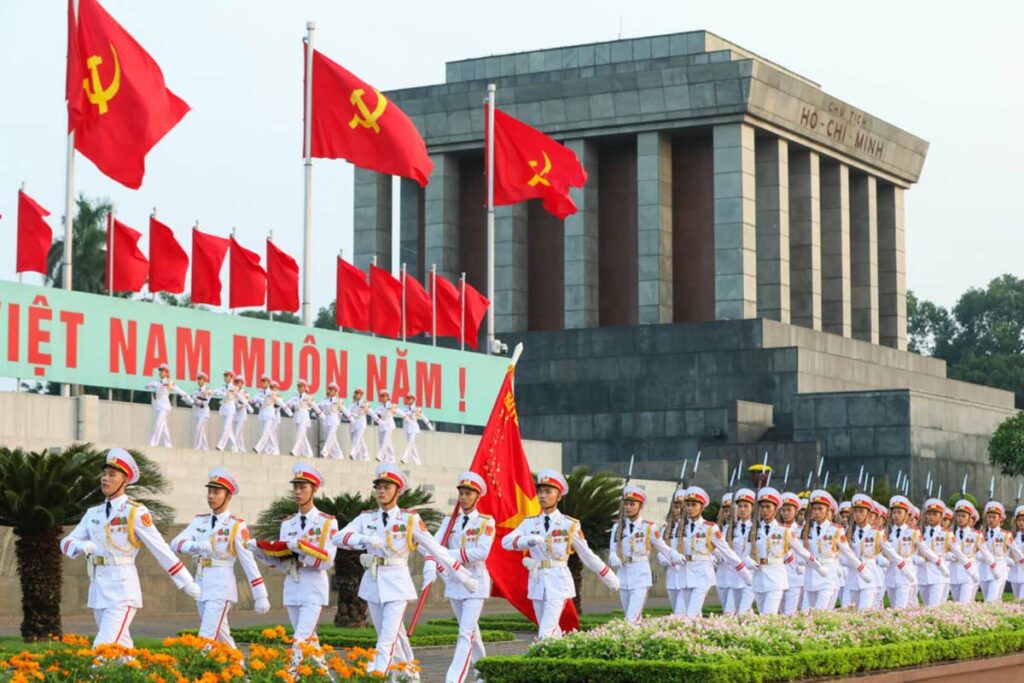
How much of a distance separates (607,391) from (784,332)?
5.07 m

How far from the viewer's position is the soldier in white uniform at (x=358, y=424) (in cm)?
3516

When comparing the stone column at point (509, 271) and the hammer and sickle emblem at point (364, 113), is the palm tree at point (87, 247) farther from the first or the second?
the hammer and sickle emblem at point (364, 113)

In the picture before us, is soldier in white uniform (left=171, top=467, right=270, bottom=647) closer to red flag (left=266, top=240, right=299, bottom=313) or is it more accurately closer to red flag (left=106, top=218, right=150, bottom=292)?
red flag (left=106, top=218, right=150, bottom=292)

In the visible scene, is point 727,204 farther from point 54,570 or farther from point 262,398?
point 54,570

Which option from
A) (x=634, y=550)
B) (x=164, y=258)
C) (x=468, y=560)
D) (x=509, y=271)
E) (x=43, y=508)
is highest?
(x=509, y=271)

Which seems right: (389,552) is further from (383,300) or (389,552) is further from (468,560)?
(383,300)

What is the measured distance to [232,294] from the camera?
36.2m

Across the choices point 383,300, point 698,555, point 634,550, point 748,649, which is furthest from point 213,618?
point 383,300

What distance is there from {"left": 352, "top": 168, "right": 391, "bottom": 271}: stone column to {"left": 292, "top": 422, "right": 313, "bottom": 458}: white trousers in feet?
76.0

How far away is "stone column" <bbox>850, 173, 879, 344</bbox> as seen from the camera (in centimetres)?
6066

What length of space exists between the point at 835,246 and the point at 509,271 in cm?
1091

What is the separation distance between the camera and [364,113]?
34156 mm

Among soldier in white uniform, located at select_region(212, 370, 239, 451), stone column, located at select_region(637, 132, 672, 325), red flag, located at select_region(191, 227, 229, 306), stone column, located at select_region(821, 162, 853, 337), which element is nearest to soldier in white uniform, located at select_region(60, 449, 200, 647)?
soldier in white uniform, located at select_region(212, 370, 239, 451)

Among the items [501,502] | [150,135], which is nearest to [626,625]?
[501,502]
